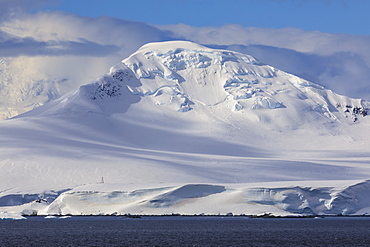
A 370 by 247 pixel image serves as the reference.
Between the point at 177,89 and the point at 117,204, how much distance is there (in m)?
93.7

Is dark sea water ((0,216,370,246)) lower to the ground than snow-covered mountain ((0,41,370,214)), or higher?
lower

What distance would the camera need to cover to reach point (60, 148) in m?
154

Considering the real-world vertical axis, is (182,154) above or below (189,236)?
above

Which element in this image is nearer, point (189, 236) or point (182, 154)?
point (189, 236)

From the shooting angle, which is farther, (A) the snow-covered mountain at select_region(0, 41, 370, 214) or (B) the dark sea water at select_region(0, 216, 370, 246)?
(A) the snow-covered mountain at select_region(0, 41, 370, 214)

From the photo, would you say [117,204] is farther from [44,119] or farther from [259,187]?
[44,119]

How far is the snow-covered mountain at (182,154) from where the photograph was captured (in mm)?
106438

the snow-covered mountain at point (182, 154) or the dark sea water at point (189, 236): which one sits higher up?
the snow-covered mountain at point (182, 154)

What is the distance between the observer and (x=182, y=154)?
16188 centimetres

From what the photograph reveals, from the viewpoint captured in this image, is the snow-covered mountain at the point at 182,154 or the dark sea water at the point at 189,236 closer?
the dark sea water at the point at 189,236

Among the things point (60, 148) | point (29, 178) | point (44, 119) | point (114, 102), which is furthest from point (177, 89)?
point (29, 178)

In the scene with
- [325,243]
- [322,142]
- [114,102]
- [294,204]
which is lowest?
[325,243]

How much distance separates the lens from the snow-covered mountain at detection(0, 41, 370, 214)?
349ft

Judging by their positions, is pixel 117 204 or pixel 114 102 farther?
pixel 114 102
